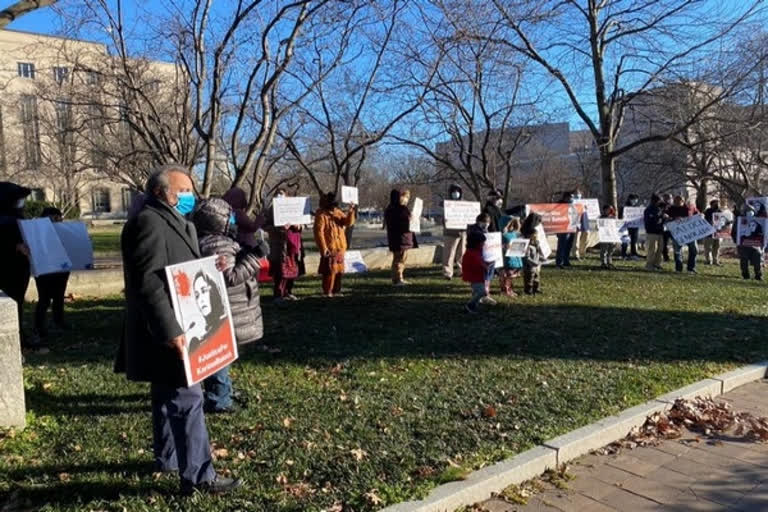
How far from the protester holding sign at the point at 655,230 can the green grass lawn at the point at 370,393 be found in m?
4.90

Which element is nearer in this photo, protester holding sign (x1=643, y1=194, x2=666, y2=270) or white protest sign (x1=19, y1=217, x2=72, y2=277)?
white protest sign (x1=19, y1=217, x2=72, y2=277)

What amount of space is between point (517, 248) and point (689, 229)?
21.9 feet

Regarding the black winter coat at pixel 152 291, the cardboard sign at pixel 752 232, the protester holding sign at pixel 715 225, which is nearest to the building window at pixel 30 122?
the black winter coat at pixel 152 291

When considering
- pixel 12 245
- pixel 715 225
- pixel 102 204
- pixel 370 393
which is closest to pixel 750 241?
pixel 715 225

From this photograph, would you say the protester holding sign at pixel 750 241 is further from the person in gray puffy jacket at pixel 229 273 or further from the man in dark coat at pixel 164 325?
the man in dark coat at pixel 164 325

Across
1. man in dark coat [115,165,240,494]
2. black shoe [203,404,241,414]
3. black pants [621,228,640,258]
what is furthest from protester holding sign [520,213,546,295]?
black pants [621,228,640,258]

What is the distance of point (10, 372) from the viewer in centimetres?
430

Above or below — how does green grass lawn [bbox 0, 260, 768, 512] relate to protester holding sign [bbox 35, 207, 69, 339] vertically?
below

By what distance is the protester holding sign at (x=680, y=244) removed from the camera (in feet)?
46.8

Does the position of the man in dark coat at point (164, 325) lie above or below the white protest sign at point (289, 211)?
below

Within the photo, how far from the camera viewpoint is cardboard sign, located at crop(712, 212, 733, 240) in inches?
628

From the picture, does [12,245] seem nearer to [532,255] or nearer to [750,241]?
[532,255]

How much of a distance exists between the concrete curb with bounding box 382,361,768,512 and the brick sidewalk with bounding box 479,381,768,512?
0.12 meters

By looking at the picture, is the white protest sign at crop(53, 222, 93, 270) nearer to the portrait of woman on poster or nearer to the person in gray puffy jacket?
the person in gray puffy jacket
